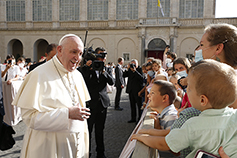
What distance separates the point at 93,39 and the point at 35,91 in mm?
27221

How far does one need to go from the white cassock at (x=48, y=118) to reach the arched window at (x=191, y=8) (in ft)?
87.1

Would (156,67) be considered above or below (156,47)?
below

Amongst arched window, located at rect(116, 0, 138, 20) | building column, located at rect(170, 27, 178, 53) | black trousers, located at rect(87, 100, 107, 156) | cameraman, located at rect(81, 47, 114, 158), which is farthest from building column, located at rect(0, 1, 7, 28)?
black trousers, located at rect(87, 100, 107, 156)

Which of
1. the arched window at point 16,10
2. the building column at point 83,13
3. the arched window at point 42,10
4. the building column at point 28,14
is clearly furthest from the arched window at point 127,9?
the arched window at point 16,10

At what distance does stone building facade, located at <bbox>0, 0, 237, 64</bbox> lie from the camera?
26.4m

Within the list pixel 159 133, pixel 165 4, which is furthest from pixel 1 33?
pixel 159 133

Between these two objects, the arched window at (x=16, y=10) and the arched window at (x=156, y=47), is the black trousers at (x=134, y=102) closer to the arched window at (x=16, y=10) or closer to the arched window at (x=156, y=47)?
the arched window at (x=156, y=47)

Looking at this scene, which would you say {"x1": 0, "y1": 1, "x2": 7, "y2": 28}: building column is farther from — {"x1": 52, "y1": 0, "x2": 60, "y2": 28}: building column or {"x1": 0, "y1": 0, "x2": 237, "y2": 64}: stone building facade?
{"x1": 52, "y1": 0, "x2": 60, "y2": 28}: building column

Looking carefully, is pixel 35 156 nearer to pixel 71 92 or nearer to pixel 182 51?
pixel 71 92

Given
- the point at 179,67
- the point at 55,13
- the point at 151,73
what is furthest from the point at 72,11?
→ the point at 179,67

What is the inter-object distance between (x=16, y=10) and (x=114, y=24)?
1404 centimetres

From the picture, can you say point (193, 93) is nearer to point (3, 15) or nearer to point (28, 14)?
point (28, 14)

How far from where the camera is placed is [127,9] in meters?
27.8

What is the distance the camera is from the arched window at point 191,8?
26.3 metres
